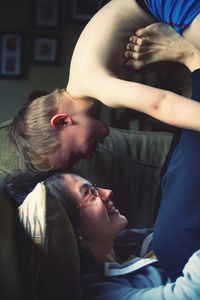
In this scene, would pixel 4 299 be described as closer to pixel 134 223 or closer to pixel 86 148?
pixel 86 148

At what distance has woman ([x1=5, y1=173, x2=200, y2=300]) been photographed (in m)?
1.13

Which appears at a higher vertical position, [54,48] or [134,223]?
[54,48]

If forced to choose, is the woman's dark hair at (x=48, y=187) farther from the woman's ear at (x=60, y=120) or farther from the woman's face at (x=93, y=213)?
the woman's ear at (x=60, y=120)

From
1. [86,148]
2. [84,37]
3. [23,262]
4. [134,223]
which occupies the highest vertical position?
[84,37]

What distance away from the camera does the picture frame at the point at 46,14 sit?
11.6 feet

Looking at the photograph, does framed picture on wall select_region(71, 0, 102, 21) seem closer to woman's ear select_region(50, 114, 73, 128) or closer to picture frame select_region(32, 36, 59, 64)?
picture frame select_region(32, 36, 59, 64)

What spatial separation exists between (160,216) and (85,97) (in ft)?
1.30

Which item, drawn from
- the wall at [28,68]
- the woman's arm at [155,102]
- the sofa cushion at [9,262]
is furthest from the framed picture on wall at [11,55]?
the sofa cushion at [9,262]

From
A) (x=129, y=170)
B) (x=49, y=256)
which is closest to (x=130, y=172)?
(x=129, y=170)

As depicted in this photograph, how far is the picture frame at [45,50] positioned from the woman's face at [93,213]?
2.32m

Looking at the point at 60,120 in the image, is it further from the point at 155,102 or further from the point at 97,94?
the point at 155,102

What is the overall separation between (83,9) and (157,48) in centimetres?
234

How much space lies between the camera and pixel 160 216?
3.75 feet

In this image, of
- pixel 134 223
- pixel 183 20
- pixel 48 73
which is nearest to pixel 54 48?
pixel 48 73
